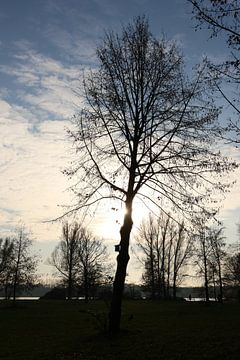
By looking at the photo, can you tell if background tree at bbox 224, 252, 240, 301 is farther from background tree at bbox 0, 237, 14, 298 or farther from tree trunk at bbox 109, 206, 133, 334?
tree trunk at bbox 109, 206, 133, 334

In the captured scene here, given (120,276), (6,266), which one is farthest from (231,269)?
(120,276)

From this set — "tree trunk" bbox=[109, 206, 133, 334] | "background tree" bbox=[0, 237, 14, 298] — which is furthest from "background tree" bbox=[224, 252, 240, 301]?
"tree trunk" bbox=[109, 206, 133, 334]

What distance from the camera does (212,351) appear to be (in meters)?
11.1

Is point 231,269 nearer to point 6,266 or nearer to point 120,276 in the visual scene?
point 6,266

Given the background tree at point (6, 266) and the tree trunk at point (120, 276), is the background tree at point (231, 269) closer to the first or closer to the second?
the background tree at point (6, 266)

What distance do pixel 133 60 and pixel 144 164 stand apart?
4.35m

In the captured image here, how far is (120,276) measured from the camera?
15328 millimetres

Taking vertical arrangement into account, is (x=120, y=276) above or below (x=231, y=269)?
below

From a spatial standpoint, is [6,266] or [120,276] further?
[6,266]

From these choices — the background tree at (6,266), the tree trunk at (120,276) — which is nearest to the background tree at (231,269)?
the background tree at (6,266)

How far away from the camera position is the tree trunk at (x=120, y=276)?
14.9 metres

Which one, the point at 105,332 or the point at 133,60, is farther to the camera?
the point at 133,60

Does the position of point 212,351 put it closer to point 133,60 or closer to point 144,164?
point 144,164

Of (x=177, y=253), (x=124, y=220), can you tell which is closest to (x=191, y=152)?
A: (x=124, y=220)
